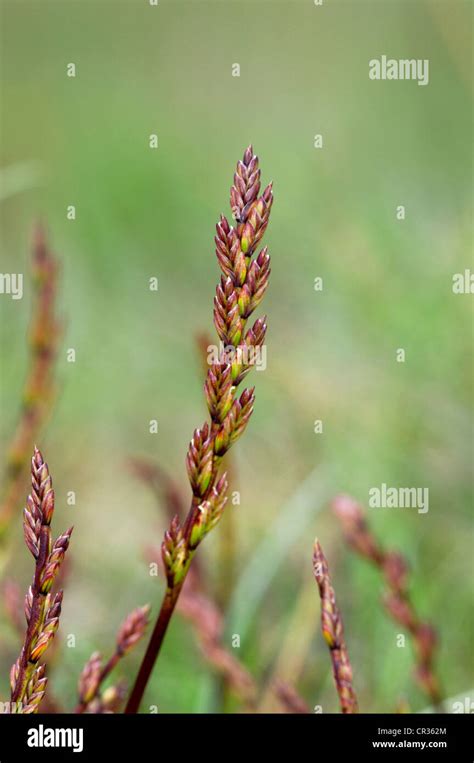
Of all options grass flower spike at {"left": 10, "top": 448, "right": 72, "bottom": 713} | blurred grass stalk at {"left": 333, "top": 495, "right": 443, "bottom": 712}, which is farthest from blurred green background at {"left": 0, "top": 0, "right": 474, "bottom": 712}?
grass flower spike at {"left": 10, "top": 448, "right": 72, "bottom": 713}

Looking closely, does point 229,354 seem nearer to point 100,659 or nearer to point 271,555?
point 100,659

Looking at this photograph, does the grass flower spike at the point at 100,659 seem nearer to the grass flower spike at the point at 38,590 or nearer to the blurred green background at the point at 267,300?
the grass flower spike at the point at 38,590

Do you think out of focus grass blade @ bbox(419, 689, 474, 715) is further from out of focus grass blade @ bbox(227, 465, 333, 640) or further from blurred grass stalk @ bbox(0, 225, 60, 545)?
blurred grass stalk @ bbox(0, 225, 60, 545)

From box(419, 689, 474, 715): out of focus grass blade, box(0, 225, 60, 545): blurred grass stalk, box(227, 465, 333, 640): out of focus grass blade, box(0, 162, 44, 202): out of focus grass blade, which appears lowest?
box(419, 689, 474, 715): out of focus grass blade

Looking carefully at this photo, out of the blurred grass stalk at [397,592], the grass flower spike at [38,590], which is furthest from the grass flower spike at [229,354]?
the blurred grass stalk at [397,592]

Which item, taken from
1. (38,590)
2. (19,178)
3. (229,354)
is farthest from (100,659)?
(19,178)

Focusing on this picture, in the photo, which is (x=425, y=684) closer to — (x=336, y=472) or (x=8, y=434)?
(x=336, y=472)
